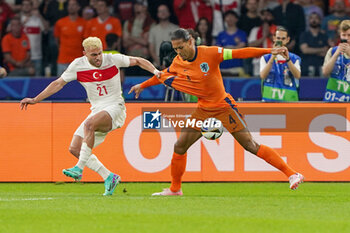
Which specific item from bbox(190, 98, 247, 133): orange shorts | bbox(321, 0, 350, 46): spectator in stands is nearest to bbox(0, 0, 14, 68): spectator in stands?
bbox(321, 0, 350, 46): spectator in stands

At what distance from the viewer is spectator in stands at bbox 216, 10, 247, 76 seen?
16.6 m

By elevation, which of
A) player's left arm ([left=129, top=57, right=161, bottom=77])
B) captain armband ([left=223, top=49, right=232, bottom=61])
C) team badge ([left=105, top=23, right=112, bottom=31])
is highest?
team badge ([left=105, top=23, right=112, bottom=31])

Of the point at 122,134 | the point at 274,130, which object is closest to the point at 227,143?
the point at 274,130

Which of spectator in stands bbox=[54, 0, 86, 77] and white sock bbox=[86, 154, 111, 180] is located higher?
spectator in stands bbox=[54, 0, 86, 77]

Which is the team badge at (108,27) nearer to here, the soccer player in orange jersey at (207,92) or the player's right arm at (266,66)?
the player's right arm at (266,66)

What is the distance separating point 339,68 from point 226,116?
3108 millimetres

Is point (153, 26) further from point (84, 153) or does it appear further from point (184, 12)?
point (84, 153)

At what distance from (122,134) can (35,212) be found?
4.50m

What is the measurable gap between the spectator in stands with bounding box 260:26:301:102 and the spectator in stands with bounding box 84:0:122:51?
460 centimetres

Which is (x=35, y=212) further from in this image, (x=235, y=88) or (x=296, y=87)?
(x=235, y=88)

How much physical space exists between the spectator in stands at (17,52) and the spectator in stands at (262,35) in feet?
14.6

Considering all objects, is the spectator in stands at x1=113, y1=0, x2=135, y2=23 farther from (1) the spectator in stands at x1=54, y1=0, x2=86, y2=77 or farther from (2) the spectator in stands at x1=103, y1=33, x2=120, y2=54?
(2) the spectator in stands at x1=103, y1=33, x2=120, y2=54

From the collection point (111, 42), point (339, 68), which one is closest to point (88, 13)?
point (111, 42)

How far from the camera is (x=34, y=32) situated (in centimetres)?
1739
